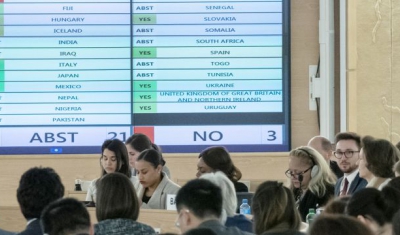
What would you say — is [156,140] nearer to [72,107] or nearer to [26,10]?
[72,107]

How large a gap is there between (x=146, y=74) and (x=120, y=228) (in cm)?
498

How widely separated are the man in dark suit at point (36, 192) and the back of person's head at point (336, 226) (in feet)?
7.35

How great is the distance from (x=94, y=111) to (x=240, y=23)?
1581 mm

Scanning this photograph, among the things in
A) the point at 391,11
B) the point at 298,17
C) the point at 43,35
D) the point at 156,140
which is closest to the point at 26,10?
the point at 43,35

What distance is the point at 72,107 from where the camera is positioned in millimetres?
9750

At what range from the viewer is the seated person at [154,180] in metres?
7.46

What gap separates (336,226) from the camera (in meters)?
2.92

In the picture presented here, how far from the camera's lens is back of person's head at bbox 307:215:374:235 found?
2.91m

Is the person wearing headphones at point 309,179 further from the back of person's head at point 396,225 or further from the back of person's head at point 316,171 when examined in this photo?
the back of person's head at point 396,225

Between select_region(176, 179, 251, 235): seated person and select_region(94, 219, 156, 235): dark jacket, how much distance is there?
9.9 inches

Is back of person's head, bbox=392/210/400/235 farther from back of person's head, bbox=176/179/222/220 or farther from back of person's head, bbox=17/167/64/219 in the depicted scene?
back of person's head, bbox=17/167/64/219

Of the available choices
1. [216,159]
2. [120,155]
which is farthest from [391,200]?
[120,155]

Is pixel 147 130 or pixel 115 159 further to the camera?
pixel 147 130

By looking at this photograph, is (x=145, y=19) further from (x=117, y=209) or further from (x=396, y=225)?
(x=396, y=225)
